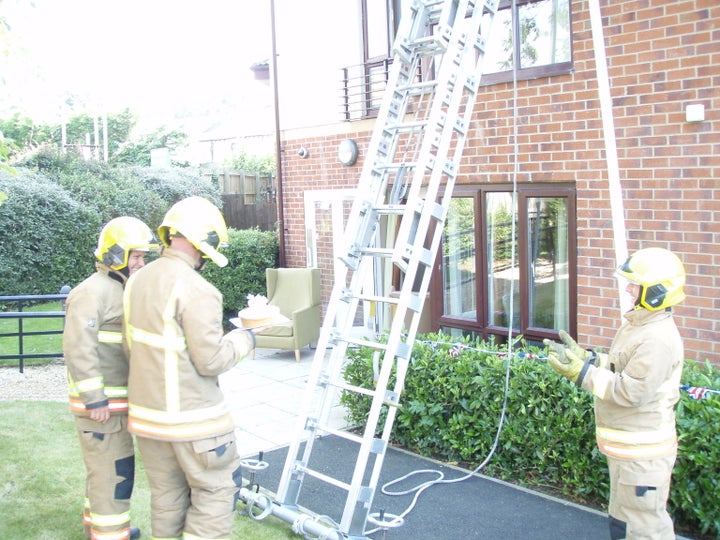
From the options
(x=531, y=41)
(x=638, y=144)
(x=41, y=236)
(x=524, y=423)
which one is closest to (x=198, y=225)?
(x=524, y=423)

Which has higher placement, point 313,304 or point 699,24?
point 699,24

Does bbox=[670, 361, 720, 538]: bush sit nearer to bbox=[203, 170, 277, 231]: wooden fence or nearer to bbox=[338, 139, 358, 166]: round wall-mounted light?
bbox=[338, 139, 358, 166]: round wall-mounted light

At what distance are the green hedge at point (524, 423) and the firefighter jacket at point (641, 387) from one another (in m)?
0.73

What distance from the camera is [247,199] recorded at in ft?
60.7

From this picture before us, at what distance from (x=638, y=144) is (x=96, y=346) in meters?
4.63

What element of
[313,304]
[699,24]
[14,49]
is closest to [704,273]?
[699,24]

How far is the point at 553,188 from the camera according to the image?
6.93 meters

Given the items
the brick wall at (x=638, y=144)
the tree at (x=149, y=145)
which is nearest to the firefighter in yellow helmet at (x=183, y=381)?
the brick wall at (x=638, y=144)

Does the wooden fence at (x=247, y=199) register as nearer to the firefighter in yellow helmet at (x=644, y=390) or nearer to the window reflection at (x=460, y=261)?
the window reflection at (x=460, y=261)

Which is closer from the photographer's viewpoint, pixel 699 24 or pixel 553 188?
pixel 699 24

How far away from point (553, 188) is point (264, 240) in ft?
17.7

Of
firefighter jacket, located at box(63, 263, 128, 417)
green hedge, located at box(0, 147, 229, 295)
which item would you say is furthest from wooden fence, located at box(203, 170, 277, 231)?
firefighter jacket, located at box(63, 263, 128, 417)

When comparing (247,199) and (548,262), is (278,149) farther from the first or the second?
(247,199)

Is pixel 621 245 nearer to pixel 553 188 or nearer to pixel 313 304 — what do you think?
pixel 553 188
